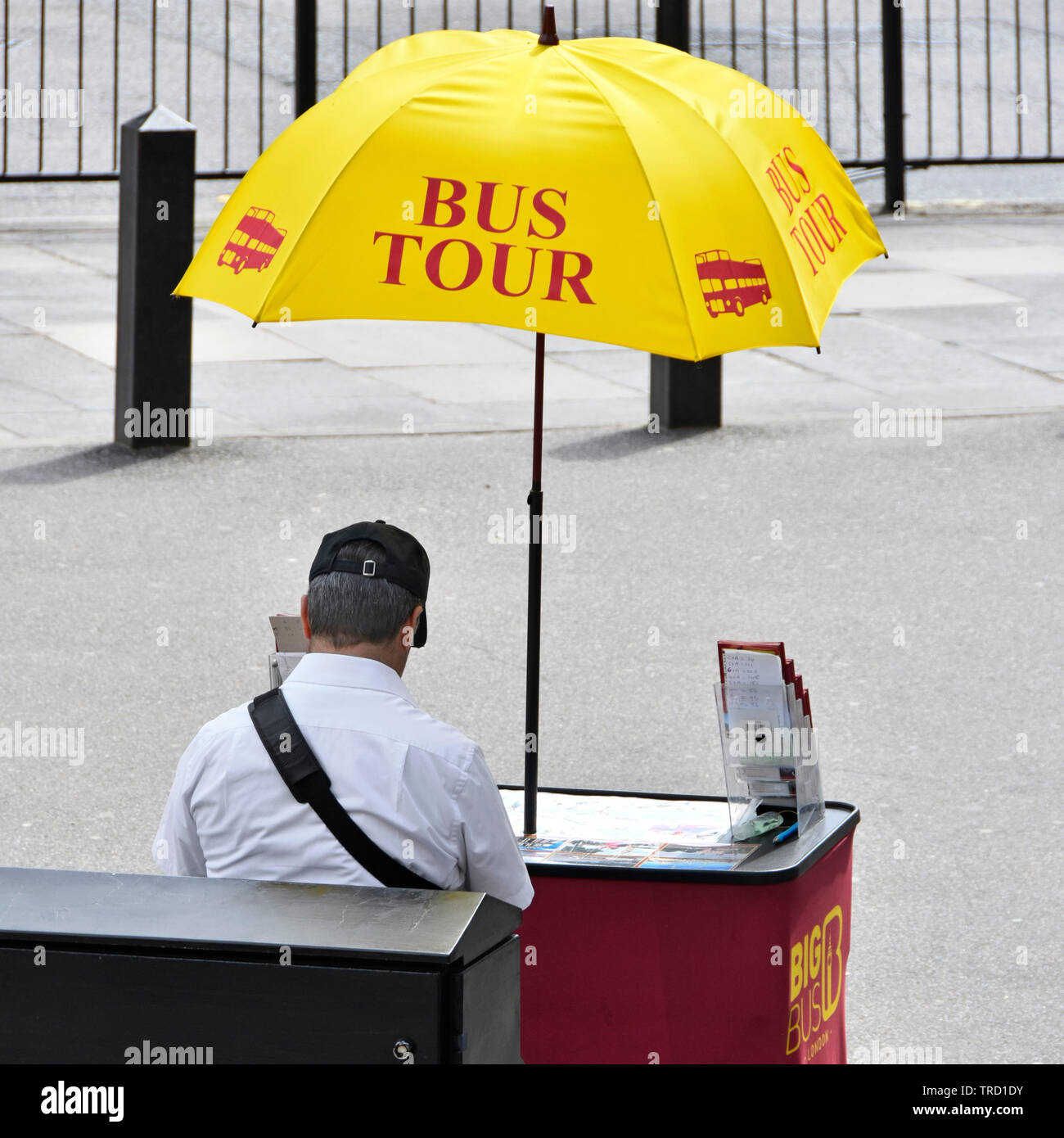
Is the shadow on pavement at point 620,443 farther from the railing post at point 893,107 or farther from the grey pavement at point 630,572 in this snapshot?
the railing post at point 893,107

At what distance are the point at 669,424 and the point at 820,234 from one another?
23.2ft

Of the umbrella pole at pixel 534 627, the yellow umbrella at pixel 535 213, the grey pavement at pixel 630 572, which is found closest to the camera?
the yellow umbrella at pixel 535 213

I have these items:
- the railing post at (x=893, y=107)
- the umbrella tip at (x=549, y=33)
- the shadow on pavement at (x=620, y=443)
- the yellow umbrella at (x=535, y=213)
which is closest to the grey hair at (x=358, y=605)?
the yellow umbrella at (x=535, y=213)

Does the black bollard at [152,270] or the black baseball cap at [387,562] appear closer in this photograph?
the black baseball cap at [387,562]

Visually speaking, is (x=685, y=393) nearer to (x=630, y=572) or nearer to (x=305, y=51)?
(x=630, y=572)

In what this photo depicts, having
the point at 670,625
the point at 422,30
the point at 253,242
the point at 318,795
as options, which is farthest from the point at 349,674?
the point at 422,30

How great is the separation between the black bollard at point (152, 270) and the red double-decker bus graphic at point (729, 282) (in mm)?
6889

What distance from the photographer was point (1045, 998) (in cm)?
521

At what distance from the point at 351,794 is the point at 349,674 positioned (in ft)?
0.74

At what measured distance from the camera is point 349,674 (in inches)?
137

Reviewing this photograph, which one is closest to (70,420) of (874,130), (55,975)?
(55,975)

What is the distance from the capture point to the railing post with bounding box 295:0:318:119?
16656 mm

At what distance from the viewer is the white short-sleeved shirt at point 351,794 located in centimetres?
338

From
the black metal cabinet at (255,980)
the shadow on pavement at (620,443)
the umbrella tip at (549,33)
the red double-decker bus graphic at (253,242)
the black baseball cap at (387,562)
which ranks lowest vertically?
the black metal cabinet at (255,980)
